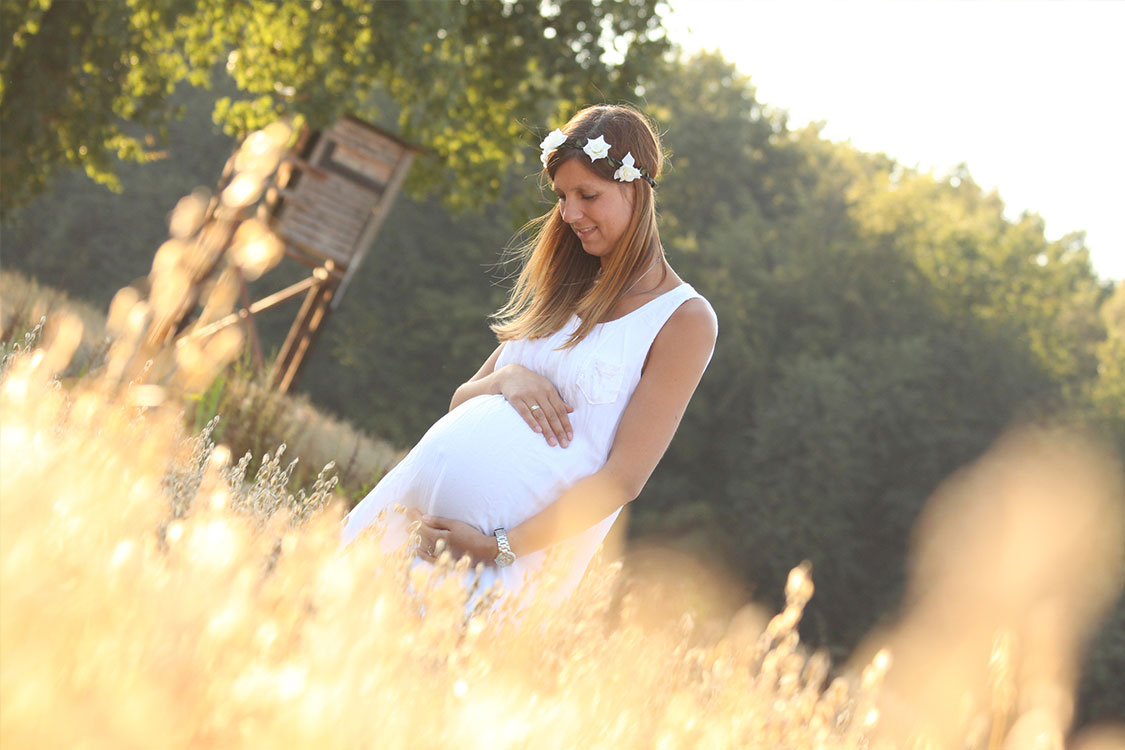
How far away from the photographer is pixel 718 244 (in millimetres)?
41188

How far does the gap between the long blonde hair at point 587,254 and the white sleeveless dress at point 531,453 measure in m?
0.12

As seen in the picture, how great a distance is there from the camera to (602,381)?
3.46m

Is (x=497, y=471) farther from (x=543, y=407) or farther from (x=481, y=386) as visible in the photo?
(x=481, y=386)

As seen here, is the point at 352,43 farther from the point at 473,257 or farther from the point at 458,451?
the point at 473,257

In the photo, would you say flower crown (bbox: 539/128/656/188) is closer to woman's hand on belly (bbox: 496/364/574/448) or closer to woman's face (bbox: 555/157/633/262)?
woman's face (bbox: 555/157/633/262)

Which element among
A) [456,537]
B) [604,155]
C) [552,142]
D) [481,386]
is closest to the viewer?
[456,537]

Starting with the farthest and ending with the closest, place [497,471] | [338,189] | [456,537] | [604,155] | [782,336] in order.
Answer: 1. [782,336]
2. [338,189]
3. [604,155]
4. [497,471]
5. [456,537]

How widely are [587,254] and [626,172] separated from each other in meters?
0.39

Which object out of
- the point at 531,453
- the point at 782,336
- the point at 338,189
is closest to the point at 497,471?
the point at 531,453

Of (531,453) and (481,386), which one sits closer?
(531,453)

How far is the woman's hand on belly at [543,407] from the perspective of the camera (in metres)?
3.47

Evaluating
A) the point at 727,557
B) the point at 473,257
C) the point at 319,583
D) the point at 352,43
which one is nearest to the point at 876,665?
the point at 319,583

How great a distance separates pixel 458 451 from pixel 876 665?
5.01ft

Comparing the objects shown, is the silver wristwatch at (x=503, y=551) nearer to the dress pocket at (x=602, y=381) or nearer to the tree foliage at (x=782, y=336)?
the dress pocket at (x=602, y=381)
